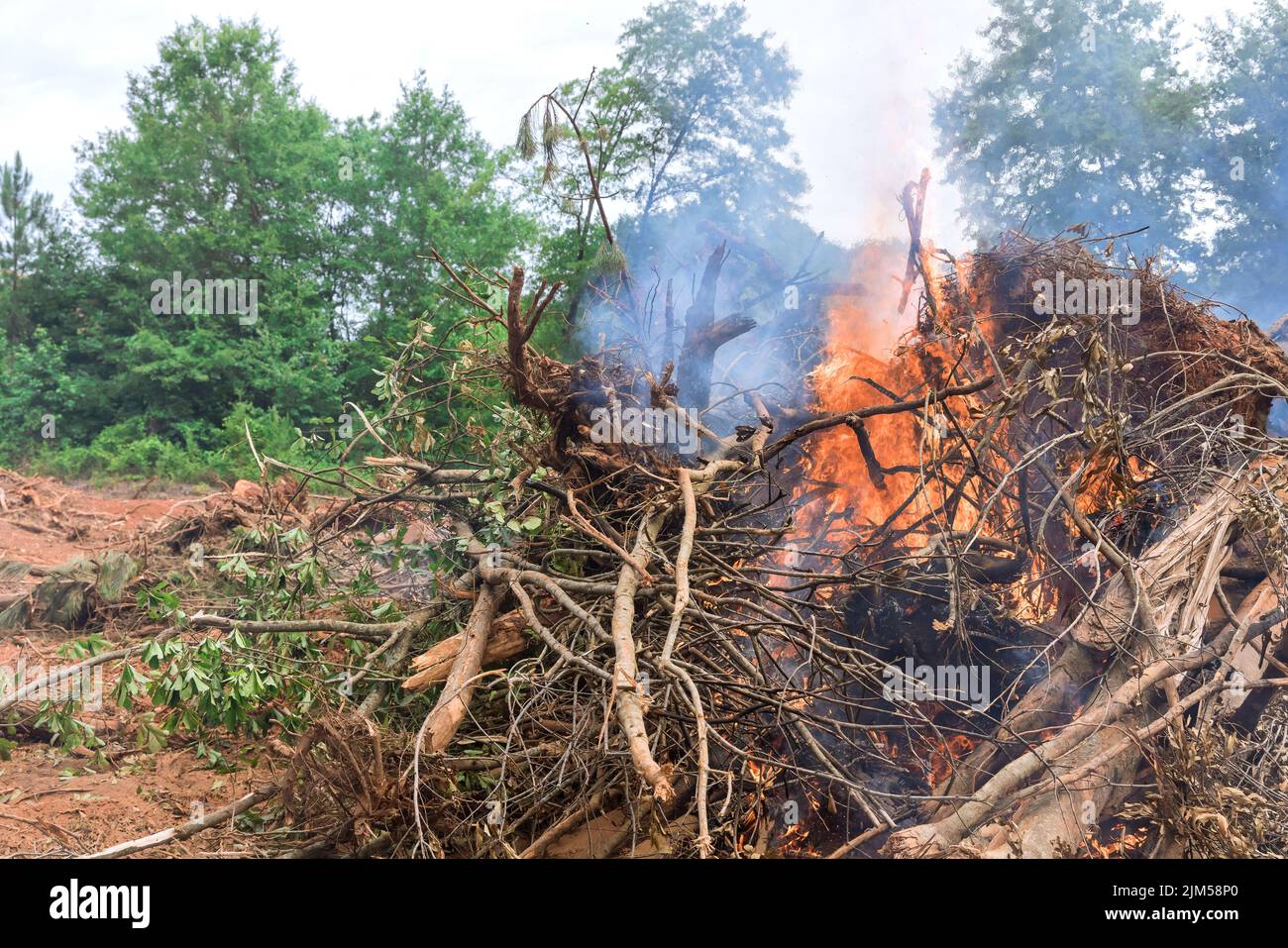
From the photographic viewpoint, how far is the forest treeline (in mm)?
16562

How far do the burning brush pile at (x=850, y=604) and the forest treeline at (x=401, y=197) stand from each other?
9.58 m

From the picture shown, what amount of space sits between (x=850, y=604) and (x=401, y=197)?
1728cm

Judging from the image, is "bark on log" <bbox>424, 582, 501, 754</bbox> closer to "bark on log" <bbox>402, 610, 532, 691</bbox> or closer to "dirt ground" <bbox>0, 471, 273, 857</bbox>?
"bark on log" <bbox>402, 610, 532, 691</bbox>

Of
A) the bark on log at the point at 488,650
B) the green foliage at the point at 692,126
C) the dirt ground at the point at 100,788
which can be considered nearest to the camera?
the dirt ground at the point at 100,788

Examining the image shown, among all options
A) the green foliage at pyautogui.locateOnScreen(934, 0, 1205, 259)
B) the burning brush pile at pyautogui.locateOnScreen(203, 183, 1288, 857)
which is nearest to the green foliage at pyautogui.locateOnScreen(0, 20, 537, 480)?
the green foliage at pyautogui.locateOnScreen(934, 0, 1205, 259)

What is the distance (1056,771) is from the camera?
175 inches

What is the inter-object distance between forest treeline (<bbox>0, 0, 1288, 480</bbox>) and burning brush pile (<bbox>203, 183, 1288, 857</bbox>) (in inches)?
377

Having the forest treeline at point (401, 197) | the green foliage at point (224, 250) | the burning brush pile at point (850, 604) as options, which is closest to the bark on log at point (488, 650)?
the burning brush pile at point (850, 604)

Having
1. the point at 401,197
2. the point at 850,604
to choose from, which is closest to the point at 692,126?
the point at 401,197

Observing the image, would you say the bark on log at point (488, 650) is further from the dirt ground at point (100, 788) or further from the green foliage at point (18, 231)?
the green foliage at point (18, 231)

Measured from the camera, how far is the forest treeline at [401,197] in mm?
16562

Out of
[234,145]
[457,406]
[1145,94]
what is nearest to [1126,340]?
[457,406]

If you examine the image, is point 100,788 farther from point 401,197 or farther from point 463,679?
point 401,197
